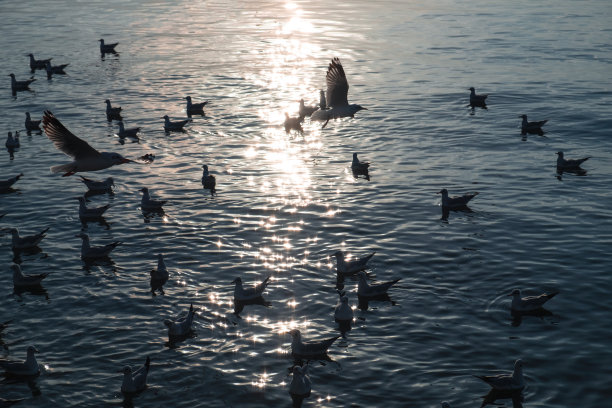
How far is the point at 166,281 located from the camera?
28.9 m

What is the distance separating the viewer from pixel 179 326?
24422mm

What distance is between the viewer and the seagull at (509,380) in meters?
21.4

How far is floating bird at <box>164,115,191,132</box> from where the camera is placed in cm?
4912

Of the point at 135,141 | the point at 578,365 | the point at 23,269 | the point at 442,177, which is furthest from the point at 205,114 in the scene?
the point at 578,365

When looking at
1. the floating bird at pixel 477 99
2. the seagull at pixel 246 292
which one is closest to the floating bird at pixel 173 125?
the floating bird at pixel 477 99

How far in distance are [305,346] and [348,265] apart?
6292 mm

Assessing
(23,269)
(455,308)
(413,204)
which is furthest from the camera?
(413,204)

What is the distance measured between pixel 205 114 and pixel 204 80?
11.6 m

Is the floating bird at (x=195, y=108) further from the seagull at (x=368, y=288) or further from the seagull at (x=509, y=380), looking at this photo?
the seagull at (x=509, y=380)

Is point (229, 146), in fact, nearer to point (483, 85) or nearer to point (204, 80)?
point (204, 80)

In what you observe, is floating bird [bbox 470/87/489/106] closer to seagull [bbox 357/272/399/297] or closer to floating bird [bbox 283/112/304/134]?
floating bird [bbox 283/112/304/134]

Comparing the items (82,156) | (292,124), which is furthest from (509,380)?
(292,124)

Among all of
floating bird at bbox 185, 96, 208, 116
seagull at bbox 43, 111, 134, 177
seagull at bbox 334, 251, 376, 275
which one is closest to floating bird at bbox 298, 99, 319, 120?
floating bird at bbox 185, 96, 208, 116

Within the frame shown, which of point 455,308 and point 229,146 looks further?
point 229,146
